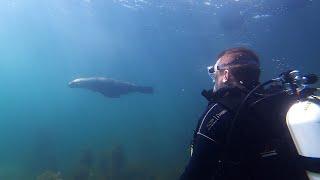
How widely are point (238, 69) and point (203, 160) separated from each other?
1039mm

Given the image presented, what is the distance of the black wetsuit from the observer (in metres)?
3.14

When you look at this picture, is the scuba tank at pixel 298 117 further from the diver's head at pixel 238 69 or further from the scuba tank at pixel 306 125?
the diver's head at pixel 238 69

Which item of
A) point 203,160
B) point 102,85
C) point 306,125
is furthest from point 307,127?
point 102,85

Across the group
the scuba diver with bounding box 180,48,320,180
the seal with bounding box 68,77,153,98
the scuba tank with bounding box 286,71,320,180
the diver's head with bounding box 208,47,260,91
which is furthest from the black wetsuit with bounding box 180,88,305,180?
the seal with bounding box 68,77,153,98

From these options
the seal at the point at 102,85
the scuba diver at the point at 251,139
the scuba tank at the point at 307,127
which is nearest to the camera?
the scuba tank at the point at 307,127

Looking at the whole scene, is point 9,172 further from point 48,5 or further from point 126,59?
point 126,59

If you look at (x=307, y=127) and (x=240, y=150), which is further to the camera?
(x=240, y=150)

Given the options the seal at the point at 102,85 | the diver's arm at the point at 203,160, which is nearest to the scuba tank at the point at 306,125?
the diver's arm at the point at 203,160

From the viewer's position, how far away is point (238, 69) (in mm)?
3668

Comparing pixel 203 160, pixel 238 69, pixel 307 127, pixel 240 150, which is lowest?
pixel 203 160

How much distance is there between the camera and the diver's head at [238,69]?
365cm

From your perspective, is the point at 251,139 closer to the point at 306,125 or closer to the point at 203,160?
the point at 203,160

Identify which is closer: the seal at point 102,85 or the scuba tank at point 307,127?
the scuba tank at point 307,127

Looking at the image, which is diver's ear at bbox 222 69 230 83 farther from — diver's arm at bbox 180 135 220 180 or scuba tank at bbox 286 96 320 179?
scuba tank at bbox 286 96 320 179
